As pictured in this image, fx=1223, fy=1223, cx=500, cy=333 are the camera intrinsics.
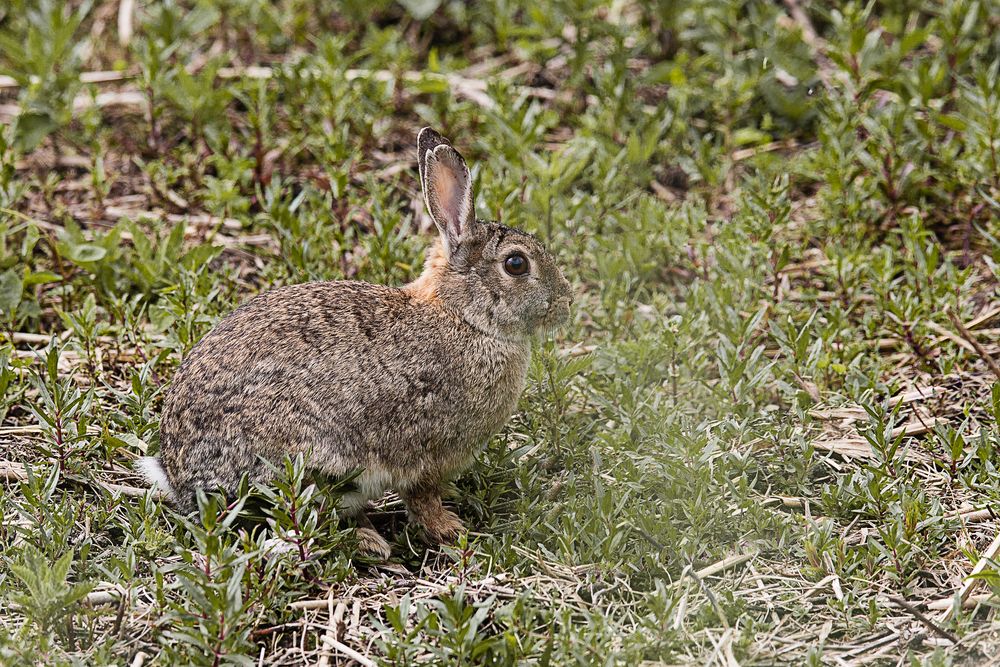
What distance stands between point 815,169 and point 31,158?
4.55 m

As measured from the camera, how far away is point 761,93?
24.7 feet

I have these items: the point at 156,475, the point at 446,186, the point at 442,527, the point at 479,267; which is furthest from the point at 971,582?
the point at 156,475

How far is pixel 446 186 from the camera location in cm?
515

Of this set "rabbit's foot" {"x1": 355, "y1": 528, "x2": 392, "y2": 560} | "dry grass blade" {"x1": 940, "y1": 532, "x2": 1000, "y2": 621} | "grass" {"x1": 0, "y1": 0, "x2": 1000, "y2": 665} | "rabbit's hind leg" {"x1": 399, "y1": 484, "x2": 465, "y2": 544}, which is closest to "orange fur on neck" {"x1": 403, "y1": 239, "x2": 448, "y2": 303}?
"grass" {"x1": 0, "y1": 0, "x2": 1000, "y2": 665}

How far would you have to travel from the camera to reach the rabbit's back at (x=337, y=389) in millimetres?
4637

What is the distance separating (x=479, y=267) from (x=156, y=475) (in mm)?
1567

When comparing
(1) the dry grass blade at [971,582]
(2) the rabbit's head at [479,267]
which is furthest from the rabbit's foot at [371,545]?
(1) the dry grass blade at [971,582]

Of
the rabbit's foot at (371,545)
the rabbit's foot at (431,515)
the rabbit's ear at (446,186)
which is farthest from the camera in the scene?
the rabbit's ear at (446,186)

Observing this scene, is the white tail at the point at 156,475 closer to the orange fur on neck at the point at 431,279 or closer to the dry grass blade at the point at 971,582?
the orange fur on neck at the point at 431,279

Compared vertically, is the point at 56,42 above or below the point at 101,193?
above

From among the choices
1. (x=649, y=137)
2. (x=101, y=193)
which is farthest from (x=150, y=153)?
(x=649, y=137)

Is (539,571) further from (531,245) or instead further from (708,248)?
(708,248)

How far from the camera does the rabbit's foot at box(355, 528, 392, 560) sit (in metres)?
4.77

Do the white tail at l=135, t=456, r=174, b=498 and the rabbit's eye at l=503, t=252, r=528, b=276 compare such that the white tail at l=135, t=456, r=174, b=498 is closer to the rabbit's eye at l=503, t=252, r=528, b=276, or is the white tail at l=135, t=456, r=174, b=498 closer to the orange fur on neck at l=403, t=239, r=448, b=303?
the orange fur on neck at l=403, t=239, r=448, b=303
